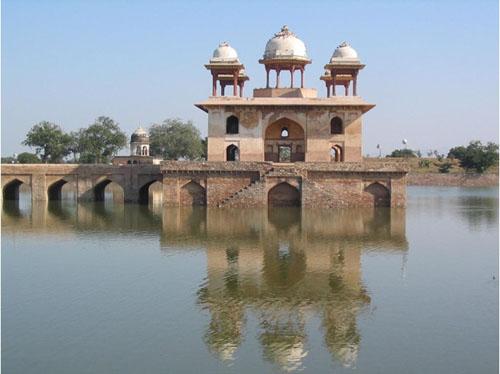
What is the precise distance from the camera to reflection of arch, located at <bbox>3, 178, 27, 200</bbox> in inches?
1384

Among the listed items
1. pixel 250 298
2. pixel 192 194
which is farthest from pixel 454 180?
pixel 250 298

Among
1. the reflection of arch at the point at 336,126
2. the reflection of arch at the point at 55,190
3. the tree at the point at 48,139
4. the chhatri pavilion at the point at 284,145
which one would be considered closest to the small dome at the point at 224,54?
the chhatri pavilion at the point at 284,145

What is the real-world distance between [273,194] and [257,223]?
17.9ft

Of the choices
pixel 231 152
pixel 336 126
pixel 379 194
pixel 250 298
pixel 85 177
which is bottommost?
pixel 250 298

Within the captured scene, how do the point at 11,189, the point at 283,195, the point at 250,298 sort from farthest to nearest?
the point at 11,189, the point at 283,195, the point at 250,298

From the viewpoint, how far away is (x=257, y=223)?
2328 centimetres

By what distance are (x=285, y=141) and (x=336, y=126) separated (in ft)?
8.58

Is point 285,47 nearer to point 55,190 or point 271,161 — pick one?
point 271,161

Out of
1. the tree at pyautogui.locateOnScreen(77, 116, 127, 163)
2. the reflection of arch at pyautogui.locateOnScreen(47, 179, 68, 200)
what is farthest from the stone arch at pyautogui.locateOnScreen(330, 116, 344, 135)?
the tree at pyautogui.locateOnScreen(77, 116, 127, 163)

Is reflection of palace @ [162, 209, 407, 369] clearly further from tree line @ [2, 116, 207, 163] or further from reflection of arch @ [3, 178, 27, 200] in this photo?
tree line @ [2, 116, 207, 163]

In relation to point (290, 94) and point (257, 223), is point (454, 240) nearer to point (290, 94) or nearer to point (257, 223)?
point (257, 223)

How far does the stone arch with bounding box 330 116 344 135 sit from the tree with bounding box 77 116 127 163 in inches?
1026

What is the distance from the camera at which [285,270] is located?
15273 mm

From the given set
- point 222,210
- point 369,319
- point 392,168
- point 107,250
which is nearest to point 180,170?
point 222,210
